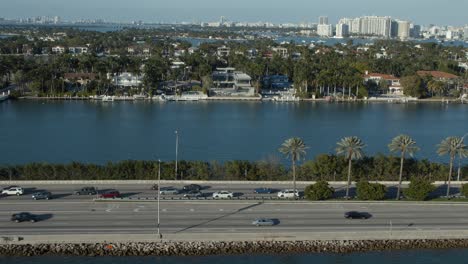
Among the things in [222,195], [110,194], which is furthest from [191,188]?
[110,194]

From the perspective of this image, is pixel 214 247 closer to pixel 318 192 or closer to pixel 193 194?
pixel 193 194

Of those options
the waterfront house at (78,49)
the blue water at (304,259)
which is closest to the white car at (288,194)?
the blue water at (304,259)

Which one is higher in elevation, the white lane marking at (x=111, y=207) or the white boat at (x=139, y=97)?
the white boat at (x=139, y=97)

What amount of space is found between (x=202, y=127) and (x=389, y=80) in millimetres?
27767

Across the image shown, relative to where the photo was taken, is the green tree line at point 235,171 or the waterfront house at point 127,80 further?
the waterfront house at point 127,80

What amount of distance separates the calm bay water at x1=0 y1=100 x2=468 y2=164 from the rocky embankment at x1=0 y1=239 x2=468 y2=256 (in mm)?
13362

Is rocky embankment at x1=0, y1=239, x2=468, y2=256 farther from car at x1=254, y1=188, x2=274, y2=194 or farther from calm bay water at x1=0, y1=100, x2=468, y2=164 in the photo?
calm bay water at x1=0, y1=100, x2=468, y2=164

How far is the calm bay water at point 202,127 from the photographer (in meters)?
31.5

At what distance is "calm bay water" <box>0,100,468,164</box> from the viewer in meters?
31.5

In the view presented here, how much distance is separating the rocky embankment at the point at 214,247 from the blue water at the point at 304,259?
0.49 ft

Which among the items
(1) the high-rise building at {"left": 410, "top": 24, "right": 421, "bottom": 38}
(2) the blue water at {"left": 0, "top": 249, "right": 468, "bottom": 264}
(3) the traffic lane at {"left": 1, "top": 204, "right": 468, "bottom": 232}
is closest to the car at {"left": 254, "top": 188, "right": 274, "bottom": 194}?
(3) the traffic lane at {"left": 1, "top": 204, "right": 468, "bottom": 232}

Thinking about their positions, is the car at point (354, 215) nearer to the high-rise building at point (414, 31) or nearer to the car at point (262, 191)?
the car at point (262, 191)

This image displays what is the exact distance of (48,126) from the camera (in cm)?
3903

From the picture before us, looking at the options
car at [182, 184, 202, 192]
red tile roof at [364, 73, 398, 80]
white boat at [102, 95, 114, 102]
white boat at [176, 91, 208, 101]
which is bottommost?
car at [182, 184, 202, 192]
